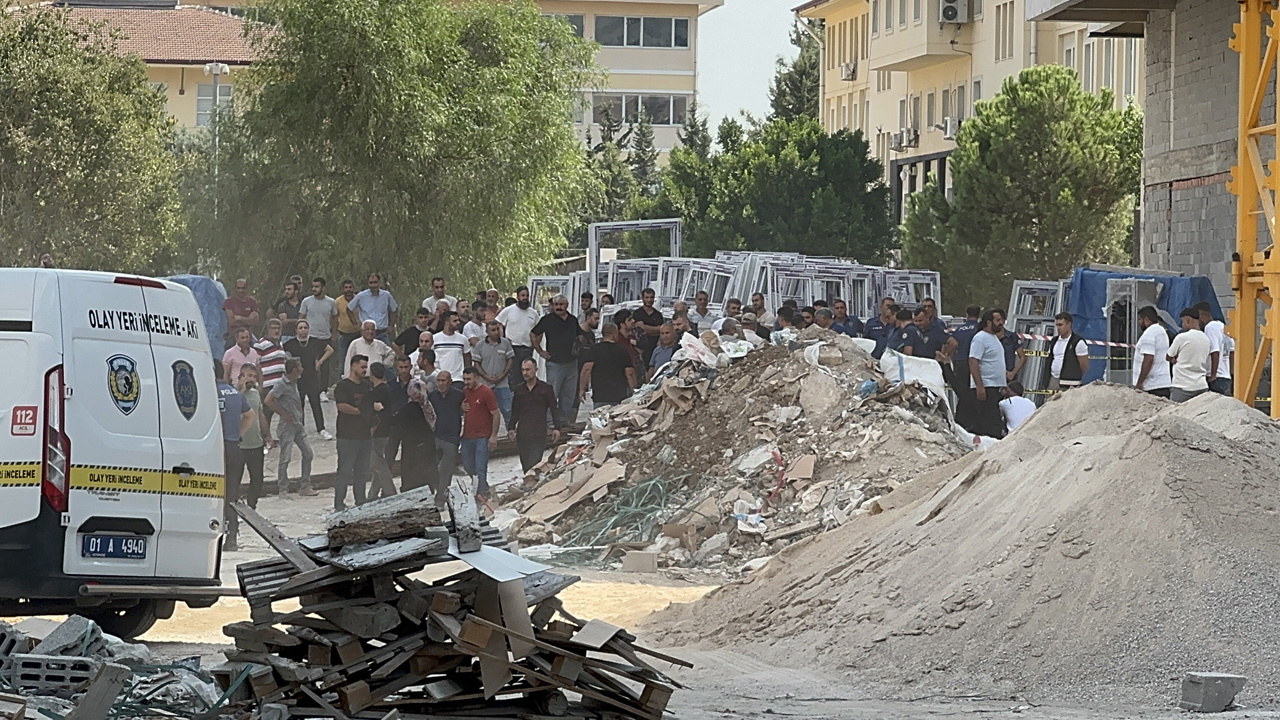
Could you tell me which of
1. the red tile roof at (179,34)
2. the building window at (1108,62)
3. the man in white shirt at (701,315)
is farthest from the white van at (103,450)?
the red tile roof at (179,34)

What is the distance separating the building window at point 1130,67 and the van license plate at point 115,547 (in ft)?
157

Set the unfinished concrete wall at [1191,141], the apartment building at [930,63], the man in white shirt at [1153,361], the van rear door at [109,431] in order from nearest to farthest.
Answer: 1. the van rear door at [109,431]
2. the man in white shirt at [1153,361]
3. the unfinished concrete wall at [1191,141]
4. the apartment building at [930,63]

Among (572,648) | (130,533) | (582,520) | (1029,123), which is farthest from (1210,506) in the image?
(1029,123)

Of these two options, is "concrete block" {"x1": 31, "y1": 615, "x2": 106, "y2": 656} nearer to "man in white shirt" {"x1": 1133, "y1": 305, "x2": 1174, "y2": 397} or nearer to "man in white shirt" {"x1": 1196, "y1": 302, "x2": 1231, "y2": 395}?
→ "man in white shirt" {"x1": 1133, "y1": 305, "x2": 1174, "y2": 397}

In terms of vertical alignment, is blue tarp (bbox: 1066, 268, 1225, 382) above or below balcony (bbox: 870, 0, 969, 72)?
below

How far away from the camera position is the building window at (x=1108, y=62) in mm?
56094

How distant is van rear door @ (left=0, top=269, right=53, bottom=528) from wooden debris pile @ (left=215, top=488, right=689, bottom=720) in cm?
212

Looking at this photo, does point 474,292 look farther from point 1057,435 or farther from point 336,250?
point 1057,435

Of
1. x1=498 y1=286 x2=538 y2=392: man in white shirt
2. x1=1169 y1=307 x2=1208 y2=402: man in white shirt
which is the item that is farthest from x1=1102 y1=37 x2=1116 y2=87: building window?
x1=1169 y1=307 x2=1208 y2=402: man in white shirt

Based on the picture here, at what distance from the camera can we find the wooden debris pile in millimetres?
7816

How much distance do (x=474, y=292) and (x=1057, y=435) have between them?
24125 mm

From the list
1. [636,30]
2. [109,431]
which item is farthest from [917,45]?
[109,431]

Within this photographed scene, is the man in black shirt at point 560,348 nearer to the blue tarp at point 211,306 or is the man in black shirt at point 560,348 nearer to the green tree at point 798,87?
the blue tarp at point 211,306

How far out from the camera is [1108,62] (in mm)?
56562
